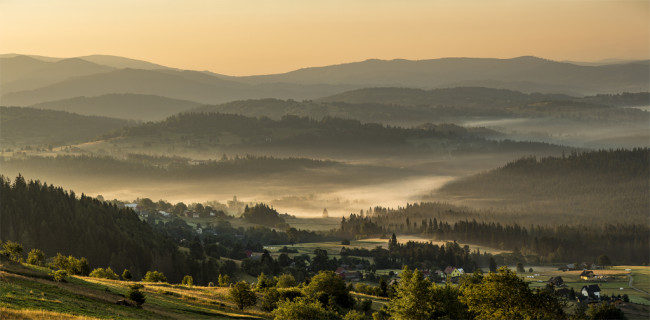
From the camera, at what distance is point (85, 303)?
9806 centimetres

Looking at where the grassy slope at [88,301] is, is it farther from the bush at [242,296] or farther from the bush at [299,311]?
the bush at [299,311]

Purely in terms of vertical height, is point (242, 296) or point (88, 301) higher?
point (88, 301)

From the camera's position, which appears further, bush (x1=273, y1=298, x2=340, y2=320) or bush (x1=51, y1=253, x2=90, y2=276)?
bush (x1=51, y1=253, x2=90, y2=276)

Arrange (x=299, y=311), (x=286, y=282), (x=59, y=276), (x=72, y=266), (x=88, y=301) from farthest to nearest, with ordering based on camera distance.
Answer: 1. (x=286, y=282)
2. (x=72, y=266)
3. (x=299, y=311)
4. (x=59, y=276)
5. (x=88, y=301)

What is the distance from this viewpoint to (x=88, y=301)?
330ft

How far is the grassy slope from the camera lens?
85.1 metres

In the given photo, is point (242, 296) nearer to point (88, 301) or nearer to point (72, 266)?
point (88, 301)

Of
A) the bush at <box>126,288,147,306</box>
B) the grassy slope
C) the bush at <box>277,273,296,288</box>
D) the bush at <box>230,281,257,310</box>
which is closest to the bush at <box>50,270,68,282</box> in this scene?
the grassy slope

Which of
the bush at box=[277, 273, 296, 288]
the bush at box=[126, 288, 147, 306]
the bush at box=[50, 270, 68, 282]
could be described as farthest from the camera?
the bush at box=[277, 273, 296, 288]

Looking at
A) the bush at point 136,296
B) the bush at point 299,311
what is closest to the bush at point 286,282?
the bush at point 299,311

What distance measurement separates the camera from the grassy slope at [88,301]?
85.1m

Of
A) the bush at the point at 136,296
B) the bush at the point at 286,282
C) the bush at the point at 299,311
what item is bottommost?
the bush at the point at 286,282

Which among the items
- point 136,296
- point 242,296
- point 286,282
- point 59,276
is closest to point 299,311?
point 242,296

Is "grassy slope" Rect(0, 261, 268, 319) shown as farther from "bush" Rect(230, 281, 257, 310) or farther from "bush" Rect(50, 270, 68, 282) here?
"bush" Rect(230, 281, 257, 310)
